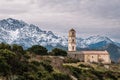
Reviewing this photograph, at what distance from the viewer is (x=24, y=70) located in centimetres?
7912

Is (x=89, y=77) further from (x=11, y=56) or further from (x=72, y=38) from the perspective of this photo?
(x=72, y=38)

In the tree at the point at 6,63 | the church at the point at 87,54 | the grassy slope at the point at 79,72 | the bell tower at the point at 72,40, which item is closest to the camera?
the tree at the point at 6,63

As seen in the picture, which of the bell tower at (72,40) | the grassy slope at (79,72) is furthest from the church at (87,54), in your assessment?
the grassy slope at (79,72)

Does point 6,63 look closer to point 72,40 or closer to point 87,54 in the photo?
point 87,54

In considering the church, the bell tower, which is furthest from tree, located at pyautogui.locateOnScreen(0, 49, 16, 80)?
the bell tower

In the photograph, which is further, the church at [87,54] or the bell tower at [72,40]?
the bell tower at [72,40]

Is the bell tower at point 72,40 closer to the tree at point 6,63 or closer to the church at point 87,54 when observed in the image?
the church at point 87,54

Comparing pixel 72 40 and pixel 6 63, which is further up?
pixel 72 40

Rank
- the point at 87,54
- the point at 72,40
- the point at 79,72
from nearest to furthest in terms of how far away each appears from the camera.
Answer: the point at 79,72, the point at 87,54, the point at 72,40

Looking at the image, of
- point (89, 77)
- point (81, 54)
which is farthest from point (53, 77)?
point (81, 54)

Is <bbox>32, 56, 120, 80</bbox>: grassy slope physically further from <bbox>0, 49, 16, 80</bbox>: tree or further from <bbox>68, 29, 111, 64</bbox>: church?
<bbox>68, 29, 111, 64</bbox>: church

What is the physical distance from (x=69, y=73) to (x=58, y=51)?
5663 cm

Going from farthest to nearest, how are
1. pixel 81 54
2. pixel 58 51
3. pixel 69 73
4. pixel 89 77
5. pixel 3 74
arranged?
pixel 81 54, pixel 58 51, pixel 89 77, pixel 69 73, pixel 3 74

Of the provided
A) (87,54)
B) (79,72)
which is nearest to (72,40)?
(87,54)
